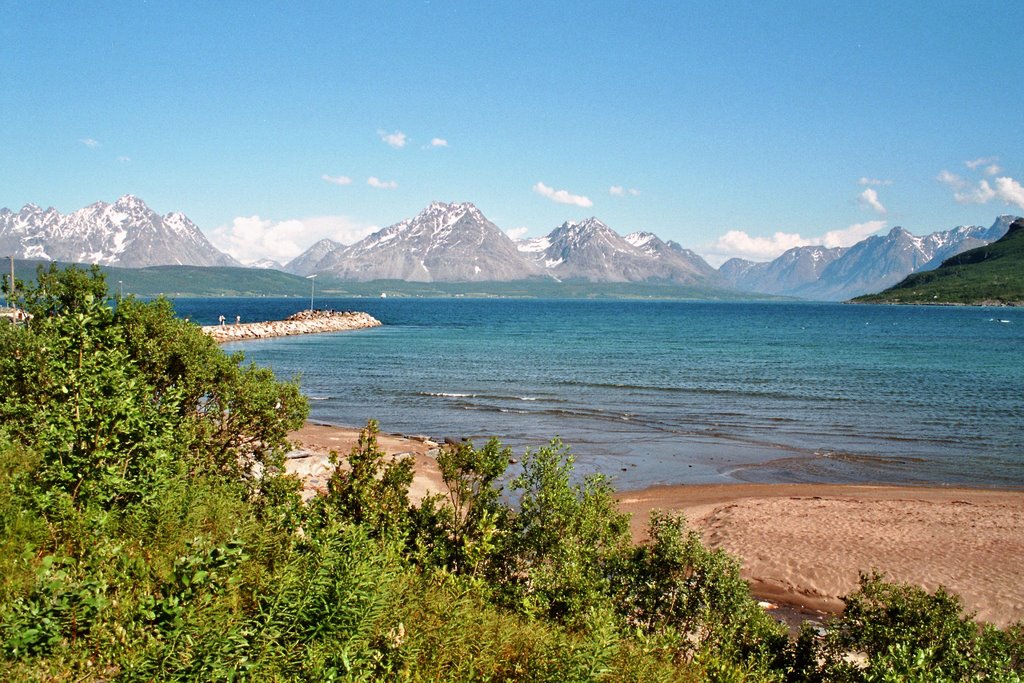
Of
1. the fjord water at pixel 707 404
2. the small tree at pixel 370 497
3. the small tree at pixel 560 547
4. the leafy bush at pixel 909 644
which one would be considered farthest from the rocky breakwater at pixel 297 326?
the leafy bush at pixel 909 644

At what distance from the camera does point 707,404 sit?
157ft

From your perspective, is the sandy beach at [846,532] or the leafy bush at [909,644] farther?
the sandy beach at [846,532]

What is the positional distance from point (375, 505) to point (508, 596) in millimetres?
2762

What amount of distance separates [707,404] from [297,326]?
93262 millimetres

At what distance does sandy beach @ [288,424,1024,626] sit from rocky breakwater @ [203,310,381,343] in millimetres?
79117

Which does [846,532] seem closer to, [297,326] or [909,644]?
[909,644]

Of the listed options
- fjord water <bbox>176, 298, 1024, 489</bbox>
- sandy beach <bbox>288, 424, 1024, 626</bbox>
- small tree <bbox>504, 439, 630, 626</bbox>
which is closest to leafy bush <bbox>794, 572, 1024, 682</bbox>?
small tree <bbox>504, 439, 630, 626</bbox>

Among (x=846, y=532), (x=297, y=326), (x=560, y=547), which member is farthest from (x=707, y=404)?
(x=297, y=326)

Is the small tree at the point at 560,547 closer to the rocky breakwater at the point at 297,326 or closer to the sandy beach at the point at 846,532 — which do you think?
the sandy beach at the point at 846,532

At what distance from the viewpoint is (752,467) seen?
104 ft

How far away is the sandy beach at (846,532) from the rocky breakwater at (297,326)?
79.1m

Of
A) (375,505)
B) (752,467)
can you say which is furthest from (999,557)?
(375,505)

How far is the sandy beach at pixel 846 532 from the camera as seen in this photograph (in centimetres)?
1889

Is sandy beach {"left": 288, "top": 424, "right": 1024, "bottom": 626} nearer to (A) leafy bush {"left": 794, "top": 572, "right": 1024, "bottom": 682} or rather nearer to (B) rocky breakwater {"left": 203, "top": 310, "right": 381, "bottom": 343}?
(A) leafy bush {"left": 794, "top": 572, "right": 1024, "bottom": 682}
